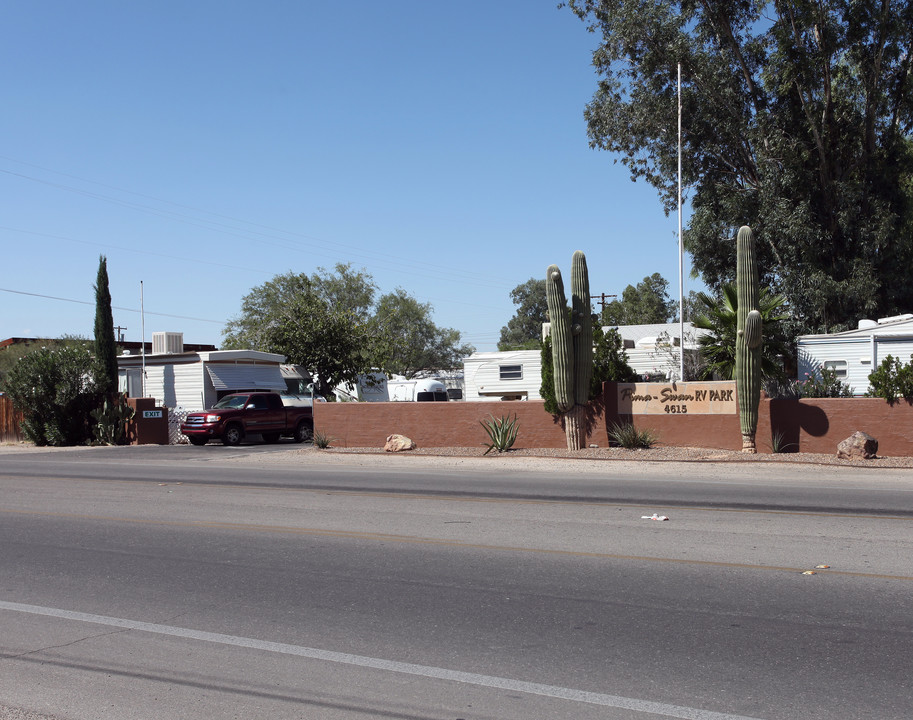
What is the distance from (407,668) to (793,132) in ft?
109

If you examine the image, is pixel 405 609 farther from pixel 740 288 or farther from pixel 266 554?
pixel 740 288

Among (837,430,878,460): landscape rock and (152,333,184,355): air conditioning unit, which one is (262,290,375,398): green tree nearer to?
(152,333,184,355): air conditioning unit

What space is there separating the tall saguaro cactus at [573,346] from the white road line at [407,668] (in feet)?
49.7

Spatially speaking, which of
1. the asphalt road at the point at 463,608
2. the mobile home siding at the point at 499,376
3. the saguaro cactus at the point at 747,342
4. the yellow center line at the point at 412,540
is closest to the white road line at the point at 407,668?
the asphalt road at the point at 463,608

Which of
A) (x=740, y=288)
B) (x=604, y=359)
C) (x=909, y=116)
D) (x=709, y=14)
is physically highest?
(x=709, y=14)

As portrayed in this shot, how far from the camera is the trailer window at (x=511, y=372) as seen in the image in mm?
38188

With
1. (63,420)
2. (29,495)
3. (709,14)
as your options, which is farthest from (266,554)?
(709,14)

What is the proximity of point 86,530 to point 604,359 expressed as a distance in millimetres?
14500

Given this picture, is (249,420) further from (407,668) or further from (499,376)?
(407,668)

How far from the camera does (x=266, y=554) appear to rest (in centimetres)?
936

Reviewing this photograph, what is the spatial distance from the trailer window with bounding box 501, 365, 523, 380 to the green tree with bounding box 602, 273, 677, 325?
1401 inches

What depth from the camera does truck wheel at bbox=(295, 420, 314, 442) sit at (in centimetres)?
3186

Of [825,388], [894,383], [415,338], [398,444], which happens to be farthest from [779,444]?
[415,338]

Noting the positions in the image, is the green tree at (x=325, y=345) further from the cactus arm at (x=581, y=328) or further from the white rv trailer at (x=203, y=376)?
the cactus arm at (x=581, y=328)
